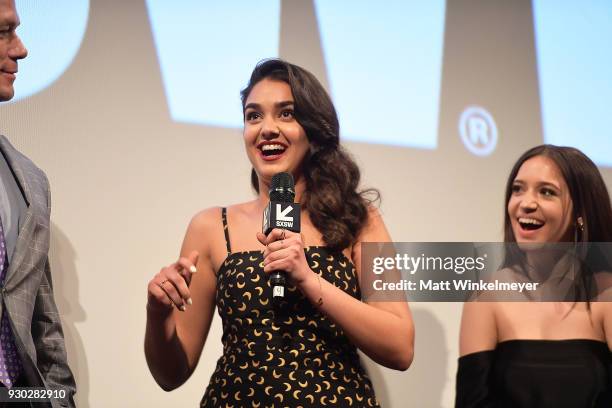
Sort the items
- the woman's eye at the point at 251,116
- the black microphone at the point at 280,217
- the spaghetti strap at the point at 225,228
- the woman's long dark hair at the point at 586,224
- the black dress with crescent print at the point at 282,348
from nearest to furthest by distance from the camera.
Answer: the black microphone at the point at 280,217 → the black dress with crescent print at the point at 282,348 → the spaghetti strap at the point at 225,228 → the woman's eye at the point at 251,116 → the woman's long dark hair at the point at 586,224

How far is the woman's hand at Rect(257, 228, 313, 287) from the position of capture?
2018 mm

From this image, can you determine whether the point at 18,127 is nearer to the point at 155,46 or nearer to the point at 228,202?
the point at 155,46

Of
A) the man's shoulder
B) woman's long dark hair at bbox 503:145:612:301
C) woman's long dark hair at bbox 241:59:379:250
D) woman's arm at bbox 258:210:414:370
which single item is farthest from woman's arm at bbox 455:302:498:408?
the man's shoulder

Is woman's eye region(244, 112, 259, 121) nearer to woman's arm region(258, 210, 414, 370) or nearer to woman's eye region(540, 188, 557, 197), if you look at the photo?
woman's arm region(258, 210, 414, 370)

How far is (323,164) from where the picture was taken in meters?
2.57

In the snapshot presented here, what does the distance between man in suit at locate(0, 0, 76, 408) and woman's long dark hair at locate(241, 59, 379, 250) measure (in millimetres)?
721

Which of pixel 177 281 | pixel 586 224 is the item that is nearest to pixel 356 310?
pixel 177 281

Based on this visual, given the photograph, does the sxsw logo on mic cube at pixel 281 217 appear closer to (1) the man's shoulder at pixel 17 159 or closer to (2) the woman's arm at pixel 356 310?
(2) the woman's arm at pixel 356 310

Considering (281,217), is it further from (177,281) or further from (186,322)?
(186,322)

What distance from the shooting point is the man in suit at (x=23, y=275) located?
6.77 feet

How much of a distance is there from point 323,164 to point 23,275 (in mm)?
939

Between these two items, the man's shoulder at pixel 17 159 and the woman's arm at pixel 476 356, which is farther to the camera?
the woman's arm at pixel 476 356

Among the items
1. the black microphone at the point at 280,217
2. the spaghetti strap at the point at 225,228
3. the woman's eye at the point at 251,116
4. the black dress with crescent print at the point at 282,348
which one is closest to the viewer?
the black microphone at the point at 280,217

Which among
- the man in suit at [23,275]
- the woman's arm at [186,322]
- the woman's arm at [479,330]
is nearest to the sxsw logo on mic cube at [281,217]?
the woman's arm at [186,322]
